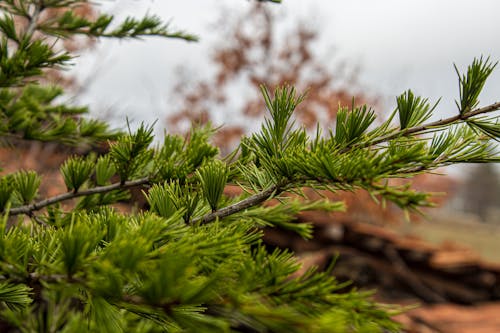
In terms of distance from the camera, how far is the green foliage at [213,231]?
1.56ft

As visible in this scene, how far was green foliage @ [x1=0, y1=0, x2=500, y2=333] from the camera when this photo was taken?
18.7 inches

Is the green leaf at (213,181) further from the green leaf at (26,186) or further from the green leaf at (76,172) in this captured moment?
the green leaf at (26,186)

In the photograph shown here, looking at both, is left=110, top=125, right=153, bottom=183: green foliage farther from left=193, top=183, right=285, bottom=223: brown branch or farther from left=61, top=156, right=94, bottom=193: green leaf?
left=193, top=183, right=285, bottom=223: brown branch

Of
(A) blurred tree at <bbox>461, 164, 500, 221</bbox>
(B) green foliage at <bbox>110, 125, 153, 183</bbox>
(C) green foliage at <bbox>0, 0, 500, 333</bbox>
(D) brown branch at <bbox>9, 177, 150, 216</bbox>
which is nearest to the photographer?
(C) green foliage at <bbox>0, 0, 500, 333</bbox>

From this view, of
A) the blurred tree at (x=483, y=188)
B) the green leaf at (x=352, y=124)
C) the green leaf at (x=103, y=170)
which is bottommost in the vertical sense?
the green leaf at (x=103, y=170)

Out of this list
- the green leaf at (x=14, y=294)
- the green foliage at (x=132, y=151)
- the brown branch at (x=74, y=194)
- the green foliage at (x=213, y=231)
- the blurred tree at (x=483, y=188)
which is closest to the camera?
the green foliage at (x=213, y=231)

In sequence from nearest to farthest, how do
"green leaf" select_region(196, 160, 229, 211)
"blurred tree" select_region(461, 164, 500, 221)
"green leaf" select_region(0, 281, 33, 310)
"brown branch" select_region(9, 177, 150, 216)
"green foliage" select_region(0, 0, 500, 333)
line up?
"green foliage" select_region(0, 0, 500, 333) < "green leaf" select_region(0, 281, 33, 310) < "green leaf" select_region(196, 160, 229, 211) < "brown branch" select_region(9, 177, 150, 216) < "blurred tree" select_region(461, 164, 500, 221)

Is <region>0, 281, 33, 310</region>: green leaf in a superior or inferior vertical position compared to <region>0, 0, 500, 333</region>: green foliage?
inferior

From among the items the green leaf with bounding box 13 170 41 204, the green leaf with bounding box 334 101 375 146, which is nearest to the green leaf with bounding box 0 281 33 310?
the green leaf with bounding box 13 170 41 204

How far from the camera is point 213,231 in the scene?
673 mm

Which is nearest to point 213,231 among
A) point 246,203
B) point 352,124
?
point 246,203

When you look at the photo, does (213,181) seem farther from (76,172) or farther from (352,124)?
(76,172)

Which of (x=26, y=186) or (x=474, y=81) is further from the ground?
(x=474, y=81)

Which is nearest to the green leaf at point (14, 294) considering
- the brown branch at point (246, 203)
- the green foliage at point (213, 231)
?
the green foliage at point (213, 231)
